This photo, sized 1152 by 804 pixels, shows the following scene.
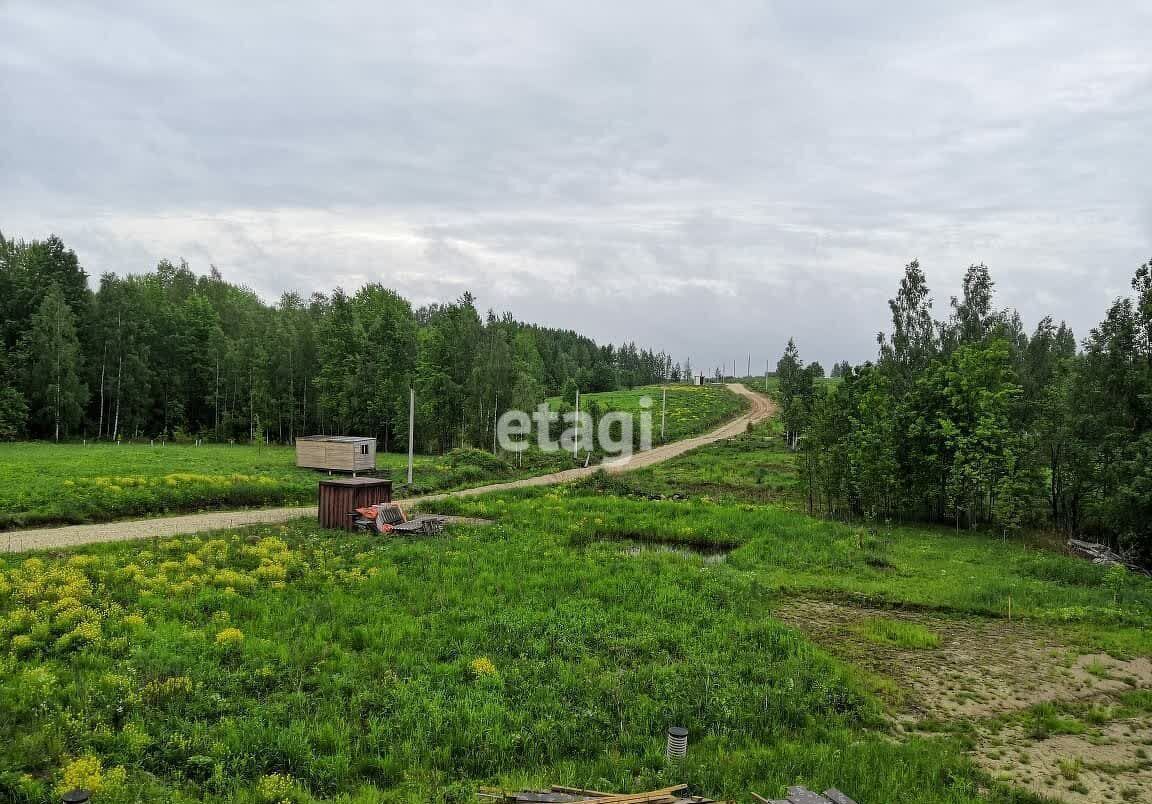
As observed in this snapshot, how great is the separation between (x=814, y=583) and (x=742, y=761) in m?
9.81

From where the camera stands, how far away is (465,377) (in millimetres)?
49219

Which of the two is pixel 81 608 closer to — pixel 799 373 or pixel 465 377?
pixel 465 377

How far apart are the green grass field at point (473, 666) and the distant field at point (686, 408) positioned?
133 feet

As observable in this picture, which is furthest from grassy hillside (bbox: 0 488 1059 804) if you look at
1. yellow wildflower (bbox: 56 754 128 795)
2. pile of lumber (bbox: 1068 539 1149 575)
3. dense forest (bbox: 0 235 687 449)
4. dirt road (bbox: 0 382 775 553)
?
dense forest (bbox: 0 235 687 449)

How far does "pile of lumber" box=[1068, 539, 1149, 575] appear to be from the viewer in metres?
18.3

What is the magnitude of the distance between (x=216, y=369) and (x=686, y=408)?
176 feet

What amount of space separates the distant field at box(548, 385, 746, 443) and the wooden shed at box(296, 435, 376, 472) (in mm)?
26742

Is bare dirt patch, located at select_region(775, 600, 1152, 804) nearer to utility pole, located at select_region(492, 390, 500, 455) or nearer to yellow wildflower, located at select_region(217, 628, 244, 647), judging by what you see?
yellow wildflower, located at select_region(217, 628, 244, 647)

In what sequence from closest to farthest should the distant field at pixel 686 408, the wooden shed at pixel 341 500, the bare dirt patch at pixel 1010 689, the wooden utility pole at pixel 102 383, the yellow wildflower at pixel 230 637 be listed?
the bare dirt patch at pixel 1010 689 → the yellow wildflower at pixel 230 637 → the wooden shed at pixel 341 500 → the wooden utility pole at pixel 102 383 → the distant field at pixel 686 408

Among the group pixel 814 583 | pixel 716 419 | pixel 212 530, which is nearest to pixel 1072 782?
pixel 814 583

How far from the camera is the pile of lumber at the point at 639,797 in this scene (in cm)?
647

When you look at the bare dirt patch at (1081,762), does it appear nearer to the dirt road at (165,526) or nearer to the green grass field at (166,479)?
the dirt road at (165,526)

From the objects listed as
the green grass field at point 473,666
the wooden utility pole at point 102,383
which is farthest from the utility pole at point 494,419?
the wooden utility pole at point 102,383

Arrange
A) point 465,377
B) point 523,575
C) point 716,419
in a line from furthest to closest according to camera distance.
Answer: point 716,419
point 465,377
point 523,575
